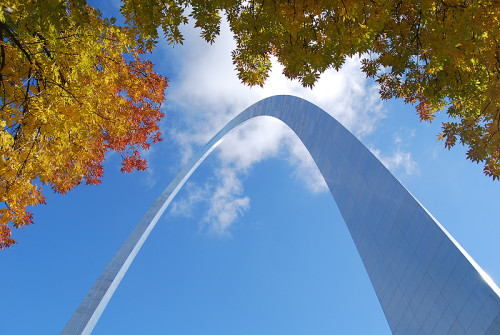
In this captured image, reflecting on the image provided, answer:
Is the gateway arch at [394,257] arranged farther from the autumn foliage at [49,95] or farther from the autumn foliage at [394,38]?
the autumn foliage at [49,95]

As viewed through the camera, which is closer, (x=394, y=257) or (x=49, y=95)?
(x=49, y=95)

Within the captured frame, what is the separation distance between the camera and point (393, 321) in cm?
971

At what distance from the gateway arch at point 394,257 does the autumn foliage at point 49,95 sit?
570 centimetres

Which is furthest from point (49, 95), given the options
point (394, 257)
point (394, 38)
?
point (394, 257)

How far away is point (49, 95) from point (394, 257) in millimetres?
9071

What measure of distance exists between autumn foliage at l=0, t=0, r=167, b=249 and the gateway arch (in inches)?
224

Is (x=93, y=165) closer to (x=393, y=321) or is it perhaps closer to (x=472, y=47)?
(x=472, y=47)

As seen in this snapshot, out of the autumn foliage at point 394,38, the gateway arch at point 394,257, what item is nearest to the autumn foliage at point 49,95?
the autumn foliage at point 394,38

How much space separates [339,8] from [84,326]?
9345mm

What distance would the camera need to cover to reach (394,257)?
389 inches

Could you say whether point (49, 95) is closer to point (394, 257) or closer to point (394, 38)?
point (394, 38)

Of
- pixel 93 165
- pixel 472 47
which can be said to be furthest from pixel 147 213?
pixel 472 47

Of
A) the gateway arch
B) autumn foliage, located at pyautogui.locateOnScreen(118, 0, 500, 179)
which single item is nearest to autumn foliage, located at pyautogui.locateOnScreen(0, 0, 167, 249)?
autumn foliage, located at pyautogui.locateOnScreen(118, 0, 500, 179)

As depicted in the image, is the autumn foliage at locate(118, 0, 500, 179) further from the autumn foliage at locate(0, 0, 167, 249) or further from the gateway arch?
the gateway arch
